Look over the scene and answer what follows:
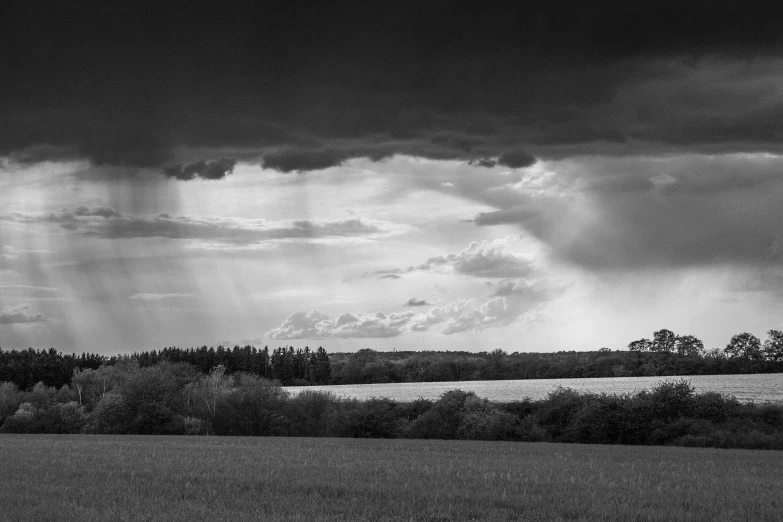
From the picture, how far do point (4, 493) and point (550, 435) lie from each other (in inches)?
2306

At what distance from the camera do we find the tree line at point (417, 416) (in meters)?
68.1

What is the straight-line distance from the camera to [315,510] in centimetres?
1884

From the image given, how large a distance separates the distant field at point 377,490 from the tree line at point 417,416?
3414cm

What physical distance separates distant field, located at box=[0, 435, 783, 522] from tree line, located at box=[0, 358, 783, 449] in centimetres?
3414

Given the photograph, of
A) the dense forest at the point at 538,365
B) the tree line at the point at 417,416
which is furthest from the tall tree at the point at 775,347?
the tree line at the point at 417,416

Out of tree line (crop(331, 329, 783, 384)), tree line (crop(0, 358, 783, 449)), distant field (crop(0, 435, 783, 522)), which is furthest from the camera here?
tree line (crop(331, 329, 783, 384))

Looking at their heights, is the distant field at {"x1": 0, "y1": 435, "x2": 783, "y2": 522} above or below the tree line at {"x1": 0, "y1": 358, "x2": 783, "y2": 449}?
above

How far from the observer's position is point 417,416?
82688 millimetres

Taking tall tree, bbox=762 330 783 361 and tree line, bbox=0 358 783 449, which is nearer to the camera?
tree line, bbox=0 358 783 449

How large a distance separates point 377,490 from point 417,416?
61076 mm

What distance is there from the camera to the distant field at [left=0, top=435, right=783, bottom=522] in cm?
1848

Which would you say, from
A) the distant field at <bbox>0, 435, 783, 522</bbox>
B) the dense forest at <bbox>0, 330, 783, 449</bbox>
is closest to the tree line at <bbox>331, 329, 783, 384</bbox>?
the dense forest at <bbox>0, 330, 783, 449</bbox>

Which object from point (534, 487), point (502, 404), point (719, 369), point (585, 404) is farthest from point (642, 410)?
point (719, 369)

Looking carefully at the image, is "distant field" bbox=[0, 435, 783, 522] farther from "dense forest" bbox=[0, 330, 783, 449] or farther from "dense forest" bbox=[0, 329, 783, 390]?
"dense forest" bbox=[0, 329, 783, 390]
